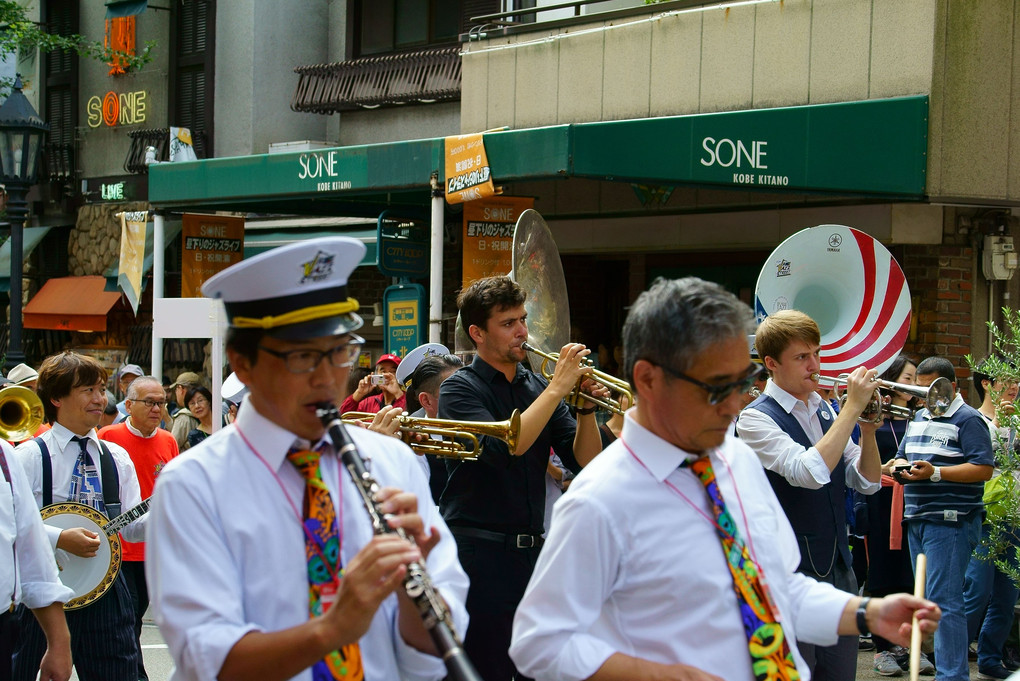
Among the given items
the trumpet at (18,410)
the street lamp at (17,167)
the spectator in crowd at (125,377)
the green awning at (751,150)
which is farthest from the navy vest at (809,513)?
the street lamp at (17,167)

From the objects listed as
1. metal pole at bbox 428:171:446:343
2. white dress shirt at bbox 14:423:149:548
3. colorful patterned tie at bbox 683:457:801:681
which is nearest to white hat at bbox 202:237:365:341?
colorful patterned tie at bbox 683:457:801:681

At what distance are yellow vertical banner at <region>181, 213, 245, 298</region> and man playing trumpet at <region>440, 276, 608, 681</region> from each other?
9.09 metres

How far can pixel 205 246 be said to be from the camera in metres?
14.1

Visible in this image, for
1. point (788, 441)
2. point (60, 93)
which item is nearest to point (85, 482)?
point (788, 441)

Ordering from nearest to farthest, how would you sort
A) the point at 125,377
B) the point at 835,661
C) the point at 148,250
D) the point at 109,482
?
the point at 835,661 → the point at 109,482 → the point at 125,377 → the point at 148,250

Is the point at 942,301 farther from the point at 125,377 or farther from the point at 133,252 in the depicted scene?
the point at 133,252

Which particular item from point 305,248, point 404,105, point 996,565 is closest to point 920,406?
point 996,565

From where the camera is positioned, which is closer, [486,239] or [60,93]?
[486,239]

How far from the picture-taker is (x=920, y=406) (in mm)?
6535

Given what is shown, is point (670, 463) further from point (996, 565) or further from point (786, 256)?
point (996, 565)

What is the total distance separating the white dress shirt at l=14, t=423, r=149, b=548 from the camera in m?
5.68

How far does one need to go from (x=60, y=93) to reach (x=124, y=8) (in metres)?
2.99

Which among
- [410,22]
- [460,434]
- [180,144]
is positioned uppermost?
[410,22]

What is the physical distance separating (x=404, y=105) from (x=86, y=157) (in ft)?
24.0
